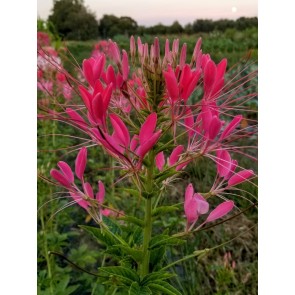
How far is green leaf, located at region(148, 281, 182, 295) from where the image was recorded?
0.75m

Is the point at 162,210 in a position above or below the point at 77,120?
below

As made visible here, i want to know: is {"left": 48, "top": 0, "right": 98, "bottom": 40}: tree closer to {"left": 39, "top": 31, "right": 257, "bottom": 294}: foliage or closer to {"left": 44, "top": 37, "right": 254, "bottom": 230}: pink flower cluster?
{"left": 39, "top": 31, "right": 257, "bottom": 294}: foliage

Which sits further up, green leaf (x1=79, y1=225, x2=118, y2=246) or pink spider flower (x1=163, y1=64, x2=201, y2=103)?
pink spider flower (x1=163, y1=64, x2=201, y2=103)

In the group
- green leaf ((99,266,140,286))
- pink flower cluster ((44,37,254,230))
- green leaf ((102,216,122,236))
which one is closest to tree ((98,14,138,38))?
pink flower cluster ((44,37,254,230))

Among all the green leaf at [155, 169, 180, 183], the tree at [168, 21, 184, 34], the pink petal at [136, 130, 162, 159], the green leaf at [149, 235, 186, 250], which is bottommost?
the green leaf at [149, 235, 186, 250]

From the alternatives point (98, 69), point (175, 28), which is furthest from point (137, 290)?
point (175, 28)

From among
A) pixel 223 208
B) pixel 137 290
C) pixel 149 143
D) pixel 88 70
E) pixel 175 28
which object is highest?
pixel 175 28

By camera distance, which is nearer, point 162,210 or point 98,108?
point 98,108

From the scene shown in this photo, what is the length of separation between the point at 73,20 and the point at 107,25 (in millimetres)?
145

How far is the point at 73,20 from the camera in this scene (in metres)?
1.38

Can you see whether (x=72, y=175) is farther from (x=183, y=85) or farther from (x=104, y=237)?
(x=183, y=85)

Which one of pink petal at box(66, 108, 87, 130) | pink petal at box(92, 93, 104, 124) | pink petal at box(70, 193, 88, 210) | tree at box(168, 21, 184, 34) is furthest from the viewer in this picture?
tree at box(168, 21, 184, 34)
